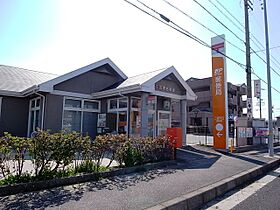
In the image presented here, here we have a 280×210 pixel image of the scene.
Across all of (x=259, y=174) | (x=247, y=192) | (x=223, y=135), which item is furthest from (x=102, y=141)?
(x=223, y=135)

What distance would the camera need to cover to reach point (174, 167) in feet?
26.5

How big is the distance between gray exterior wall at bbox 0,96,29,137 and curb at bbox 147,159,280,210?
11596 mm

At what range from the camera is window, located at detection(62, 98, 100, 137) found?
12.7 m

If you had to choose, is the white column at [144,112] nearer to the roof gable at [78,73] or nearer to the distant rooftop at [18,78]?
the roof gable at [78,73]

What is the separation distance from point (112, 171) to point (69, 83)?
7.55 metres

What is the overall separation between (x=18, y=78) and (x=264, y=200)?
15176mm

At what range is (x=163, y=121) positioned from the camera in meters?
15.0

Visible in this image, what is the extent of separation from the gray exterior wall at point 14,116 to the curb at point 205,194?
1160 cm

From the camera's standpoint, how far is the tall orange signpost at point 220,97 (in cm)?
1345

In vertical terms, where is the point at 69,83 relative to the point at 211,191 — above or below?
above

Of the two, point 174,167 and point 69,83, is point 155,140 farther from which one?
point 69,83

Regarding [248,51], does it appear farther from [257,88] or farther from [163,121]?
[163,121]

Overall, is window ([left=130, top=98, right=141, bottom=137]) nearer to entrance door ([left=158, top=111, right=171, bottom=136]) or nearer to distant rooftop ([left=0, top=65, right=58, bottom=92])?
entrance door ([left=158, top=111, right=171, bottom=136])

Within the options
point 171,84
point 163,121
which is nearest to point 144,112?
point 171,84
